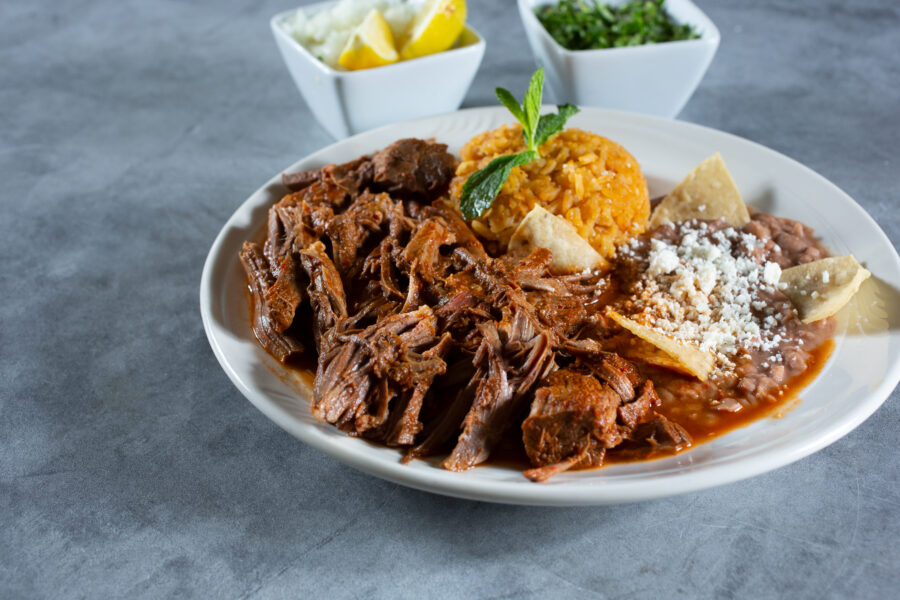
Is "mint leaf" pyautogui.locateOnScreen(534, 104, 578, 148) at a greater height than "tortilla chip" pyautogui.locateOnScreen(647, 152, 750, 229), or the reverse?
"mint leaf" pyautogui.locateOnScreen(534, 104, 578, 148)

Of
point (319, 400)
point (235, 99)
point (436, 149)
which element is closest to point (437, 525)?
point (319, 400)

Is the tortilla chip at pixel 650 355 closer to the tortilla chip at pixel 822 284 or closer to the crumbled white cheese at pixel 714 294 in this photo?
the crumbled white cheese at pixel 714 294

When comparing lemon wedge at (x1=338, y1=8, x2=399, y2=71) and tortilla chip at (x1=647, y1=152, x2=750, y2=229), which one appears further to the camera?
lemon wedge at (x1=338, y1=8, x2=399, y2=71)

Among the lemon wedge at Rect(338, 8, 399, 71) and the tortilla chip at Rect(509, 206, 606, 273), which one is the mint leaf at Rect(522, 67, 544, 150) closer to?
the tortilla chip at Rect(509, 206, 606, 273)

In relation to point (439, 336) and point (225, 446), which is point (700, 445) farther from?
point (225, 446)

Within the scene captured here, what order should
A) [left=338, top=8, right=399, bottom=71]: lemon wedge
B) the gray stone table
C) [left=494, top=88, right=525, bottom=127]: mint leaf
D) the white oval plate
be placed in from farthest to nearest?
[left=338, top=8, right=399, bottom=71]: lemon wedge < [left=494, top=88, right=525, bottom=127]: mint leaf < the gray stone table < the white oval plate

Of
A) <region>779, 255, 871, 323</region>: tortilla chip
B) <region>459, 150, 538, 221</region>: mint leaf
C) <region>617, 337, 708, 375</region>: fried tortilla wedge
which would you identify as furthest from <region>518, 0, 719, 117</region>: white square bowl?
<region>617, 337, 708, 375</region>: fried tortilla wedge

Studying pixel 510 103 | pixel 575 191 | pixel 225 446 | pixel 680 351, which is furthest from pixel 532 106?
pixel 225 446

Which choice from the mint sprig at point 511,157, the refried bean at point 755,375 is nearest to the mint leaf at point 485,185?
the mint sprig at point 511,157
